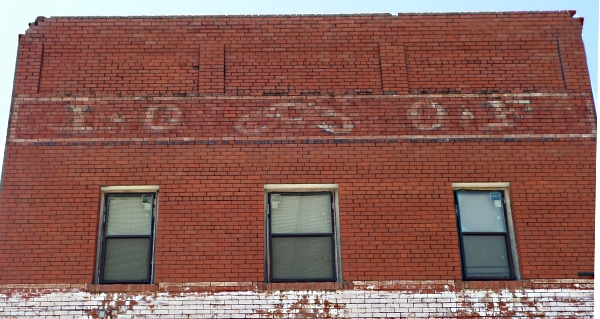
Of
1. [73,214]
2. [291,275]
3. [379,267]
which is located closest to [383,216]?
[379,267]

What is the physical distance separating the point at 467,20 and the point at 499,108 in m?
1.62

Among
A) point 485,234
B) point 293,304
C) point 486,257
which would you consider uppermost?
point 485,234

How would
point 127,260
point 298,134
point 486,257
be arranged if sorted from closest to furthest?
point 127,260, point 486,257, point 298,134

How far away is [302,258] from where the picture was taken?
1160 centimetres

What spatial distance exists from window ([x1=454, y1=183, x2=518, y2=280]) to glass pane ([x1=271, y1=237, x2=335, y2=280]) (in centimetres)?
186

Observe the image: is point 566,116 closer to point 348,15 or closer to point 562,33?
point 562,33

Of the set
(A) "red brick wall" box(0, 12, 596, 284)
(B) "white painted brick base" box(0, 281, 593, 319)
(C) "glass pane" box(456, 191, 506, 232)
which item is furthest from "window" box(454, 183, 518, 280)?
(B) "white painted brick base" box(0, 281, 593, 319)

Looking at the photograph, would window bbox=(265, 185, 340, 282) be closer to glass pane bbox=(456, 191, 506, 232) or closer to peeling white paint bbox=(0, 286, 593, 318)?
peeling white paint bbox=(0, 286, 593, 318)

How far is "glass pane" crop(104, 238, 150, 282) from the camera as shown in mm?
11445

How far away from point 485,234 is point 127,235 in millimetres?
4959

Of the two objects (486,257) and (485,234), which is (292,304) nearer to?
(486,257)

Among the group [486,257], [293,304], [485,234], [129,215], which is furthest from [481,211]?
[129,215]

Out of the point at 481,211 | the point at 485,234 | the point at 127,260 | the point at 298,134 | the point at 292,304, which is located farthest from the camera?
the point at 298,134

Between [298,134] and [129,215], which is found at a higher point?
[298,134]
